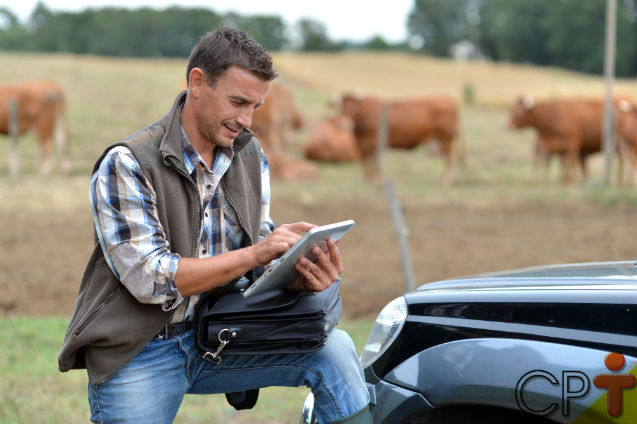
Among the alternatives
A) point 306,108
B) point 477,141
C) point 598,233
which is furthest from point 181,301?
point 306,108

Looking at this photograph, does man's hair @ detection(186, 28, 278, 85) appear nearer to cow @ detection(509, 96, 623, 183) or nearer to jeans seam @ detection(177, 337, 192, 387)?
jeans seam @ detection(177, 337, 192, 387)

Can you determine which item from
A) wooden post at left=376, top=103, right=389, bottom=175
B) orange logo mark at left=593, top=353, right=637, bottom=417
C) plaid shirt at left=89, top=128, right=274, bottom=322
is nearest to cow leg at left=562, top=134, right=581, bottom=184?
wooden post at left=376, top=103, right=389, bottom=175

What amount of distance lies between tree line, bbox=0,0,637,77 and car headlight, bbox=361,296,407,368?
48.1 meters

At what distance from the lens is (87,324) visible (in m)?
2.49

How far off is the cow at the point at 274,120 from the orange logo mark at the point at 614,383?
1542 cm

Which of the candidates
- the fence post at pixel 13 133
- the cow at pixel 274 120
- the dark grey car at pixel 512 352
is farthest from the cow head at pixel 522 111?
the dark grey car at pixel 512 352

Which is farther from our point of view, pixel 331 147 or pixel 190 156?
pixel 331 147

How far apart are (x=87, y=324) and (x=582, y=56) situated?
66.2 meters

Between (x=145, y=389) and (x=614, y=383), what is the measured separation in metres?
1.38

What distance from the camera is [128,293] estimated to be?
2539 mm

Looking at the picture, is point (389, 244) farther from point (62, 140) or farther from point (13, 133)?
point (62, 140)

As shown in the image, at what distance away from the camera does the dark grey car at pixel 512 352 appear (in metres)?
2.25

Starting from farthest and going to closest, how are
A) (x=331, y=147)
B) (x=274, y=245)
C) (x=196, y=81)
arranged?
(x=331, y=147) < (x=196, y=81) < (x=274, y=245)

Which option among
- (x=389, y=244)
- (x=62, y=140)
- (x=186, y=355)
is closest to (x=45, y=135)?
(x=62, y=140)
